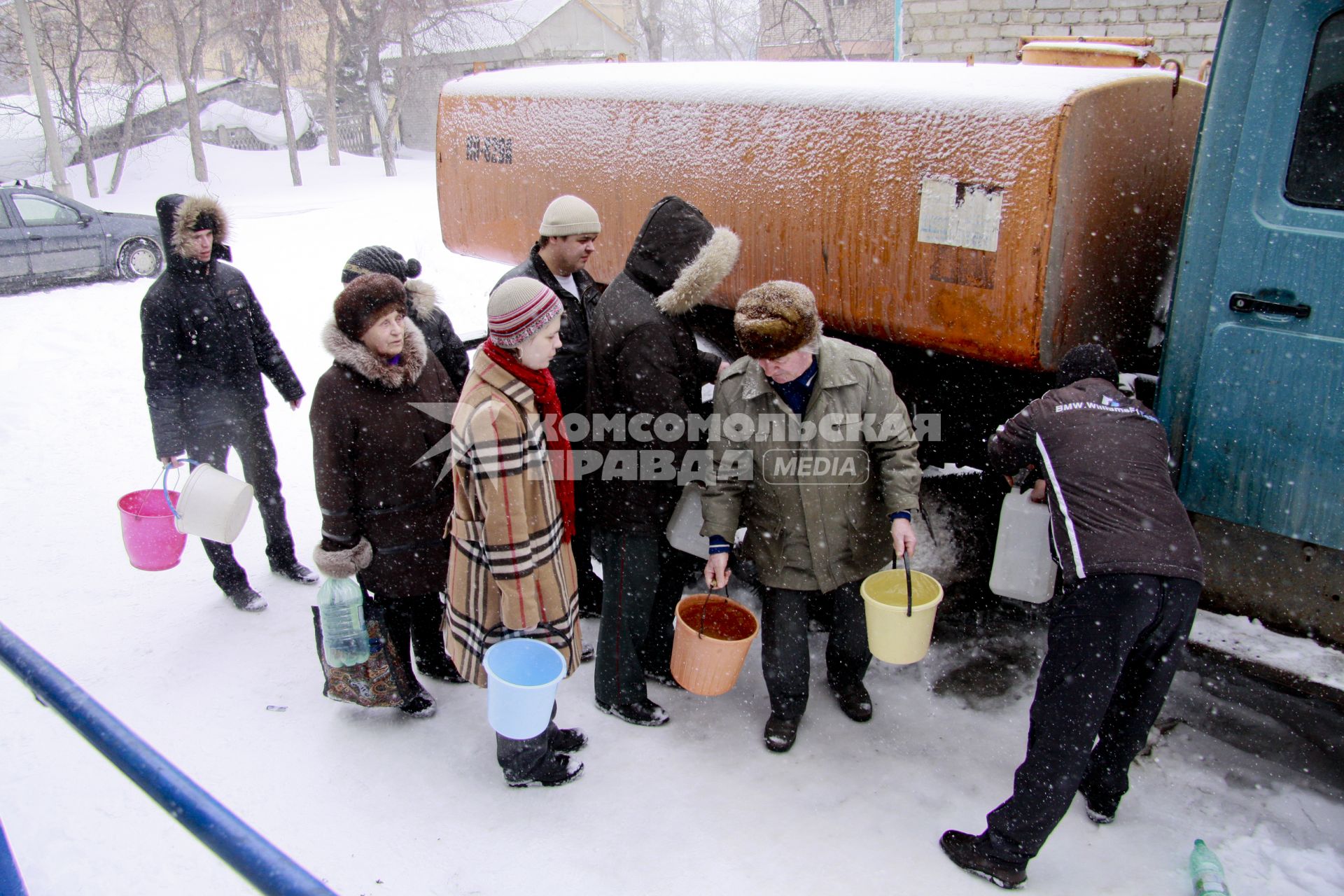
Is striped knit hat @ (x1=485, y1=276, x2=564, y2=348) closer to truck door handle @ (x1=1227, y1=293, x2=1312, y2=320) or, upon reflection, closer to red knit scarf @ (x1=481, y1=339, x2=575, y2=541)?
red knit scarf @ (x1=481, y1=339, x2=575, y2=541)

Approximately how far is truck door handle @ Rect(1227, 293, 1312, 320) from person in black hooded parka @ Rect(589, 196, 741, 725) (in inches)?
58.0

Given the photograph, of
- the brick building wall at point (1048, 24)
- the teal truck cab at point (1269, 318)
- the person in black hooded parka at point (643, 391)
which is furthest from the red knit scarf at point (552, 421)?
the brick building wall at point (1048, 24)

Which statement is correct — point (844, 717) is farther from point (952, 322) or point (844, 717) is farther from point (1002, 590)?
point (952, 322)

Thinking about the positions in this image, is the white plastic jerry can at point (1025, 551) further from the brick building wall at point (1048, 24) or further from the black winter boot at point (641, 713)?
the brick building wall at point (1048, 24)

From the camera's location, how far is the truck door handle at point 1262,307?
239 cm

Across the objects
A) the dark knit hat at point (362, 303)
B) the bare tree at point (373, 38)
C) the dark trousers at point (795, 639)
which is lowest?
the dark trousers at point (795, 639)

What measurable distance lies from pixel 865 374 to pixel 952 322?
0.41m

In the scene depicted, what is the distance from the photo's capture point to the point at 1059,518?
2424mm

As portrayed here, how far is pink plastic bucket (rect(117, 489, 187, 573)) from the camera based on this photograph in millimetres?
3584

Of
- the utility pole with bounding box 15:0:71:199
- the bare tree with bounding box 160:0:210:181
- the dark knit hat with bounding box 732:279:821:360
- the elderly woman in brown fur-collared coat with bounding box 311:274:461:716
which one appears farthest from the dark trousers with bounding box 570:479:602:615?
the bare tree with bounding box 160:0:210:181

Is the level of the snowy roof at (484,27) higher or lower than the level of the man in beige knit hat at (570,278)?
higher

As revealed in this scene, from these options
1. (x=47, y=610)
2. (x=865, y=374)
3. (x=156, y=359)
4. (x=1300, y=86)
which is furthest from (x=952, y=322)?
(x=47, y=610)

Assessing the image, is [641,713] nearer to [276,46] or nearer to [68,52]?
[68,52]

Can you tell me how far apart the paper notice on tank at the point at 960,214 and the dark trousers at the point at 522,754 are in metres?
1.95
